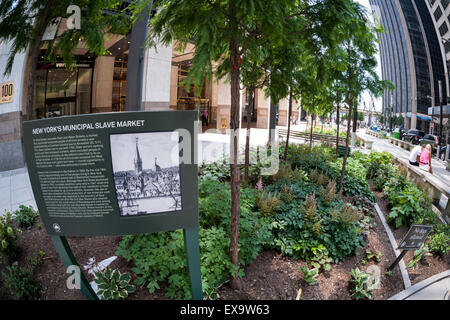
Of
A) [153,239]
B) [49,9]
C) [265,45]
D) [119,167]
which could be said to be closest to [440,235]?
[265,45]

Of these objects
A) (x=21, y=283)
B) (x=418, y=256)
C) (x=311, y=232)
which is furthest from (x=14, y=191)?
(x=418, y=256)

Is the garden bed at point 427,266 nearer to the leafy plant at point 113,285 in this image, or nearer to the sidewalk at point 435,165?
the sidewalk at point 435,165

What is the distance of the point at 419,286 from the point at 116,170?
545 cm

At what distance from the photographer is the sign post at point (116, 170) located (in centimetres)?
279

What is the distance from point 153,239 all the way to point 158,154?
2.15m

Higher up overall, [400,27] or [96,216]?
[400,27]

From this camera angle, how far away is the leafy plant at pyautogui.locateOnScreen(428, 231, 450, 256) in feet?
18.6

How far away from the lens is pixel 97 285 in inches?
151

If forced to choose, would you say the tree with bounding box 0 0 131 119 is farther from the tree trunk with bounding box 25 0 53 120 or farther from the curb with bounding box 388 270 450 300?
the curb with bounding box 388 270 450 300

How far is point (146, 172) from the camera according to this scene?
289cm

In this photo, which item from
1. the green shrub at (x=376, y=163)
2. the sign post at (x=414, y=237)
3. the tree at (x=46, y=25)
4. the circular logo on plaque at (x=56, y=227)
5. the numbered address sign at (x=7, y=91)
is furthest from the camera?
the numbered address sign at (x=7, y=91)

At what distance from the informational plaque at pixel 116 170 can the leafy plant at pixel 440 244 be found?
5782 millimetres

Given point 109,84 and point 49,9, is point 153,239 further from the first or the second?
point 109,84

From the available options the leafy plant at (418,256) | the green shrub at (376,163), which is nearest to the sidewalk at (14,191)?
the leafy plant at (418,256)
